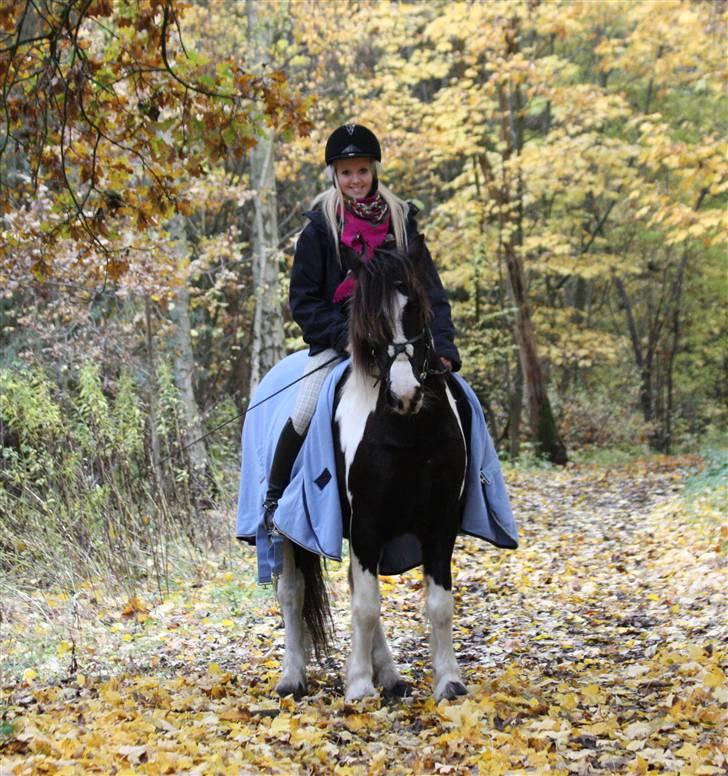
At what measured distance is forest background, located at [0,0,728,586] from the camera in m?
5.95

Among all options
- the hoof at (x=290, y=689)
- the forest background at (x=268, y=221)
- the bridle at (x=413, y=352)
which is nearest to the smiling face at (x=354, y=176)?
the forest background at (x=268, y=221)

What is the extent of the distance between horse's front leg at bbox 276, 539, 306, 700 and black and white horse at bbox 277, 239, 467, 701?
1.55 ft

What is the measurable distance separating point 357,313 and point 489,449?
1.20m

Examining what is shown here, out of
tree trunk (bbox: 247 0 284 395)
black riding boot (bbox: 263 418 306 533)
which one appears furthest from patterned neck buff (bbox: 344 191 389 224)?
tree trunk (bbox: 247 0 284 395)

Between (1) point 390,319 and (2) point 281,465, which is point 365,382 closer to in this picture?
(1) point 390,319

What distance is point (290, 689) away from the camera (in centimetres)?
516

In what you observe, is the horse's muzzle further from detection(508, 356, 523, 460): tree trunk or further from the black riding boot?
detection(508, 356, 523, 460): tree trunk

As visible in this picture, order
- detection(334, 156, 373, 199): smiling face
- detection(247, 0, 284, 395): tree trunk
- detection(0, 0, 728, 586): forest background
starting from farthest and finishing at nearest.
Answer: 1. detection(247, 0, 284, 395): tree trunk
2. detection(0, 0, 728, 586): forest background
3. detection(334, 156, 373, 199): smiling face

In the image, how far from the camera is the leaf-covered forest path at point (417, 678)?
387cm

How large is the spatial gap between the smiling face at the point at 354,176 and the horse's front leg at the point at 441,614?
1.83 m

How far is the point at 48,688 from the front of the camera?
529 centimetres

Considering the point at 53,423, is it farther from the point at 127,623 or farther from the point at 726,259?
the point at 726,259

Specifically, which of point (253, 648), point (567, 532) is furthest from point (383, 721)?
point (567, 532)

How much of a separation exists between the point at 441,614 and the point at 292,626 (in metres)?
0.99
